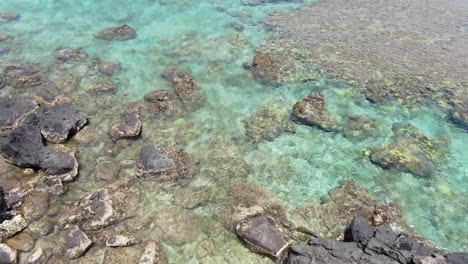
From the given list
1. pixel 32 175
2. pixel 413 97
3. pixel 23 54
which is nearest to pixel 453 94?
pixel 413 97

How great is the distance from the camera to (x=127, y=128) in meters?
16.6

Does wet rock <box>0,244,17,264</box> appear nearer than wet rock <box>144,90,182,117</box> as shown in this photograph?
Yes

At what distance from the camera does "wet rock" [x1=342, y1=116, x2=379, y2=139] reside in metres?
17.2

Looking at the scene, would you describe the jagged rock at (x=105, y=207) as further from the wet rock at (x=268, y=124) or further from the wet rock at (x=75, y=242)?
the wet rock at (x=268, y=124)

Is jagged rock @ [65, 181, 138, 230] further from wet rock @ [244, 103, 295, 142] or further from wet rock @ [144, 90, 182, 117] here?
wet rock @ [244, 103, 295, 142]

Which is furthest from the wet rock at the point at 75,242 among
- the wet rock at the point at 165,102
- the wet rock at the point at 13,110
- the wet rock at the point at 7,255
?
the wet rock at the point at 165,102

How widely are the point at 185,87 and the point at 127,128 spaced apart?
4436 millimetres

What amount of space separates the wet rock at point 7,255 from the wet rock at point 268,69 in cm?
1454

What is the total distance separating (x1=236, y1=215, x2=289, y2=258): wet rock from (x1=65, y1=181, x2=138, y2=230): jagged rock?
4.31 meters

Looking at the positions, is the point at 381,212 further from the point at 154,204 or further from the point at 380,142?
the point at 154,204

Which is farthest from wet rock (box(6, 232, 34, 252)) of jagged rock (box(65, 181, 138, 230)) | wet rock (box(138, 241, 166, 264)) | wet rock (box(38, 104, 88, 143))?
wet rock (box(38, 104, 88, 143))

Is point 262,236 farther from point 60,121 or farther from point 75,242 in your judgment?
point 60,121

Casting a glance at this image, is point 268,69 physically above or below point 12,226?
above

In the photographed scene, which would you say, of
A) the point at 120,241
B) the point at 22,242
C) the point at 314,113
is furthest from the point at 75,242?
the point at 314,113
